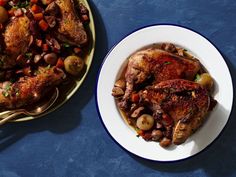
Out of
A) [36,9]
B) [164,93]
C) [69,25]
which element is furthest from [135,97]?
[36,9]

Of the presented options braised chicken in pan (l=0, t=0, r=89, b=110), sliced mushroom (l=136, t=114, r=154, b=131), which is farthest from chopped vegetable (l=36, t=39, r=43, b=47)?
sliced mushroom (l=136, t=114, r=154, b=131)

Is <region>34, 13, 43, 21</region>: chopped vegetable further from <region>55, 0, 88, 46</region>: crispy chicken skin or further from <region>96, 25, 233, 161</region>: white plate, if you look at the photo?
<region>96, 25, 233, 161</region>: white plate

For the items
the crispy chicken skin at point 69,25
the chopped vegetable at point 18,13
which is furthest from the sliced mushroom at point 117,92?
the chopped vegetable at point 18,13

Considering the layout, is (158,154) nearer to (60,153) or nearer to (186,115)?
(186,115)

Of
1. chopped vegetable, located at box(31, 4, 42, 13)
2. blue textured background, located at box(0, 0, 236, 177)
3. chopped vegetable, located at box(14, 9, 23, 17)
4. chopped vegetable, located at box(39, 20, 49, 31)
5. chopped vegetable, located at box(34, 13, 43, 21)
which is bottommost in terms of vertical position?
blue textured background, located at box(0, 0, 236, 177)

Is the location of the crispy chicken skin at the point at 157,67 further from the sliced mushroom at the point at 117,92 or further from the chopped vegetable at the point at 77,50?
the chopped vegetable at the point at 77,50

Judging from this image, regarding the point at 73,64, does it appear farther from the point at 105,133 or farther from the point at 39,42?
the point at 105,133
